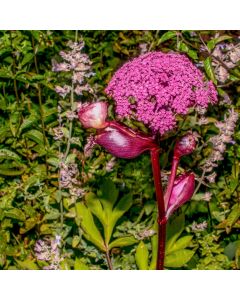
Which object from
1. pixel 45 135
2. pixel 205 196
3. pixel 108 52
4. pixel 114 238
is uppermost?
pixel 108 52

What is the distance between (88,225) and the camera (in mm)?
2180

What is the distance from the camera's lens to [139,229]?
2.21m

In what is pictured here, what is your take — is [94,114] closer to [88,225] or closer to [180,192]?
[180,192]

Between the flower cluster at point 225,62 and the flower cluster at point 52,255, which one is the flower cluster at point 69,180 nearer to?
the flower cluster at point 52,255

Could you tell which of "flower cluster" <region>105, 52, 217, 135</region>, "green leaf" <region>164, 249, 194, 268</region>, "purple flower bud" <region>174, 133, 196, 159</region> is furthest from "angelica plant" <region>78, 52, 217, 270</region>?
"green leaf" <region>164, 249, 194, 268</region>

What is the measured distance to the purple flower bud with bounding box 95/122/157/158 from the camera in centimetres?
167

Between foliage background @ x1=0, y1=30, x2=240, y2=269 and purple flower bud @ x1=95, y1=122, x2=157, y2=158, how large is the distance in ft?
1.69

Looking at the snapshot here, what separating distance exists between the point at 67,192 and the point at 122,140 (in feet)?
2.26

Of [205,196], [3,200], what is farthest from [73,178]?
[205,196]

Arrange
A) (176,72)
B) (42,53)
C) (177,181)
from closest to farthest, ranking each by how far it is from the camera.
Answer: (176,72) → (177,181) → (42,53)

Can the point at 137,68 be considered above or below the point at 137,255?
above

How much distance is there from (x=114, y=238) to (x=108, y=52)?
825 millimetres

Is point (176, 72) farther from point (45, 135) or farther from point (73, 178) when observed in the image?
point (45, 135)

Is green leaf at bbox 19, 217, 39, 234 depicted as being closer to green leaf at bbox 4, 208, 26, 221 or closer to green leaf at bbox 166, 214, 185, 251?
green leaf at bbox 4, 208, 26, 221
